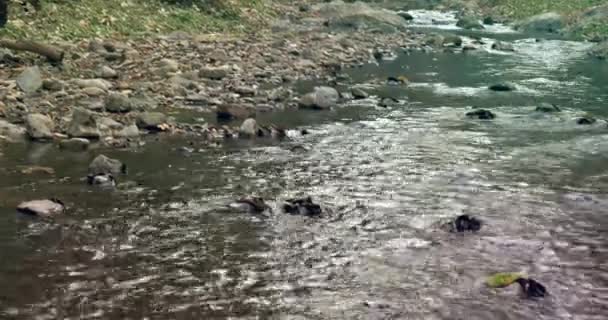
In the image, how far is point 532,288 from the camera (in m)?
9.60

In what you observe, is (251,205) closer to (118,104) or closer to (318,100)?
Answer: (118,104)

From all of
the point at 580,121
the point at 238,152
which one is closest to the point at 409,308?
the point at 238,152

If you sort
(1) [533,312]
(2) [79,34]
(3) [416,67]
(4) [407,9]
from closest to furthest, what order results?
(1) [533,312] → (2) [79,34] → (3) [416,67] → (4) [407,9]

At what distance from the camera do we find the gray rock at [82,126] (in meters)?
16.5

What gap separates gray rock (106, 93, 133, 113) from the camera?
62.0 ft

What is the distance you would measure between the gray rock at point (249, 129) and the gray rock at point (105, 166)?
161 inches

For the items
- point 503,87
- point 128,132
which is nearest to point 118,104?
point 128,132

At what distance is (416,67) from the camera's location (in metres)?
32.0

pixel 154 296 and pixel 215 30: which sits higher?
pixel 215 30

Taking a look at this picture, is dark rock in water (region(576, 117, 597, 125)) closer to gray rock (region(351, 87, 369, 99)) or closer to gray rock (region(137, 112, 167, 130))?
gray rock (region(351, 87, 369, 99))

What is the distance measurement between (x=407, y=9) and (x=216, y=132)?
147 ft

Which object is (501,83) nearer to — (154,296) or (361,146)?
(361,146)

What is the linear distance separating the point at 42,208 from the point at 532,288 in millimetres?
6967

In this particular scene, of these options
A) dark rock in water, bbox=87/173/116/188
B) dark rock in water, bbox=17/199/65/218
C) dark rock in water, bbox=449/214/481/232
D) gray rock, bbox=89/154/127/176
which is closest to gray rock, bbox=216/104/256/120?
gray rock, bbox=89/154/127/176
